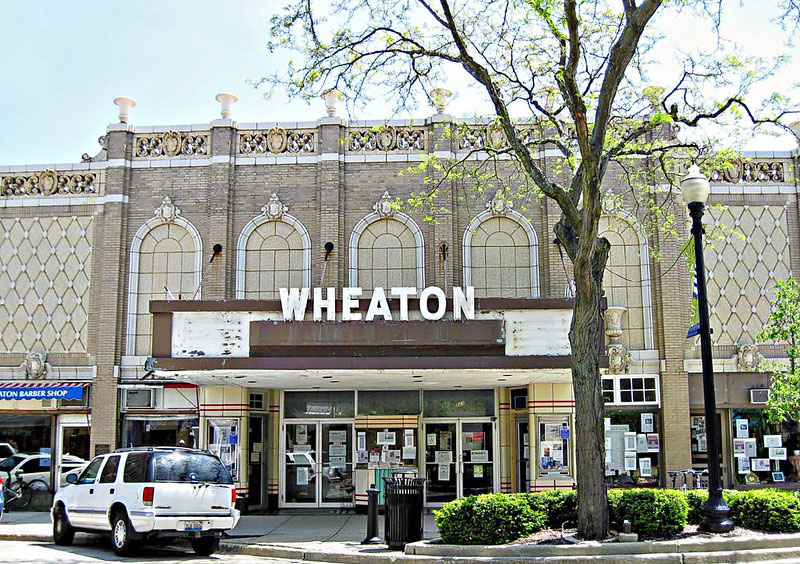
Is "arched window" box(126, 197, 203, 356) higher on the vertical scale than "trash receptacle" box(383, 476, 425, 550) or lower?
higher

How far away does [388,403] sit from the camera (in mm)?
22047

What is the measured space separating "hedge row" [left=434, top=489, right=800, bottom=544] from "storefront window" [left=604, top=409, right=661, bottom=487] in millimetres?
6845

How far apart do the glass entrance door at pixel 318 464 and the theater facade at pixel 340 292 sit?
0.04 meters

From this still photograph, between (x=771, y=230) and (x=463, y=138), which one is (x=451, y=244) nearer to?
(x=463, y=138)

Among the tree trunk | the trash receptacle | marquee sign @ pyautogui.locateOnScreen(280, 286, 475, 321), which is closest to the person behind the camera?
the tree trunk

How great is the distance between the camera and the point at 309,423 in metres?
22.3

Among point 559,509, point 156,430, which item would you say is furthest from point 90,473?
point 559,509

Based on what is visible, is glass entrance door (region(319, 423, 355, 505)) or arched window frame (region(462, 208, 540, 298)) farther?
glass entrance door (region(319, 423, 355, 505))

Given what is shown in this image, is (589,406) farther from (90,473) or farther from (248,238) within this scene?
(248,238)

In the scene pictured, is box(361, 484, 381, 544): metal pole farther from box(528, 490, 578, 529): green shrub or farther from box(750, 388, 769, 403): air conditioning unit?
box(750, 388, 769, 403): air conditioning unit

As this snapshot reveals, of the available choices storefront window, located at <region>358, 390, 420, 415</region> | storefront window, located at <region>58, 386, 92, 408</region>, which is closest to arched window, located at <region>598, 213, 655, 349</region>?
storefront window, located at <region>358, 390, 420, 415</region>

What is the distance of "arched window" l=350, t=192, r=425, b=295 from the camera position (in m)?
22.0

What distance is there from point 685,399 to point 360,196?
9342 mm

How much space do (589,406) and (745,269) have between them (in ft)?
34.2
